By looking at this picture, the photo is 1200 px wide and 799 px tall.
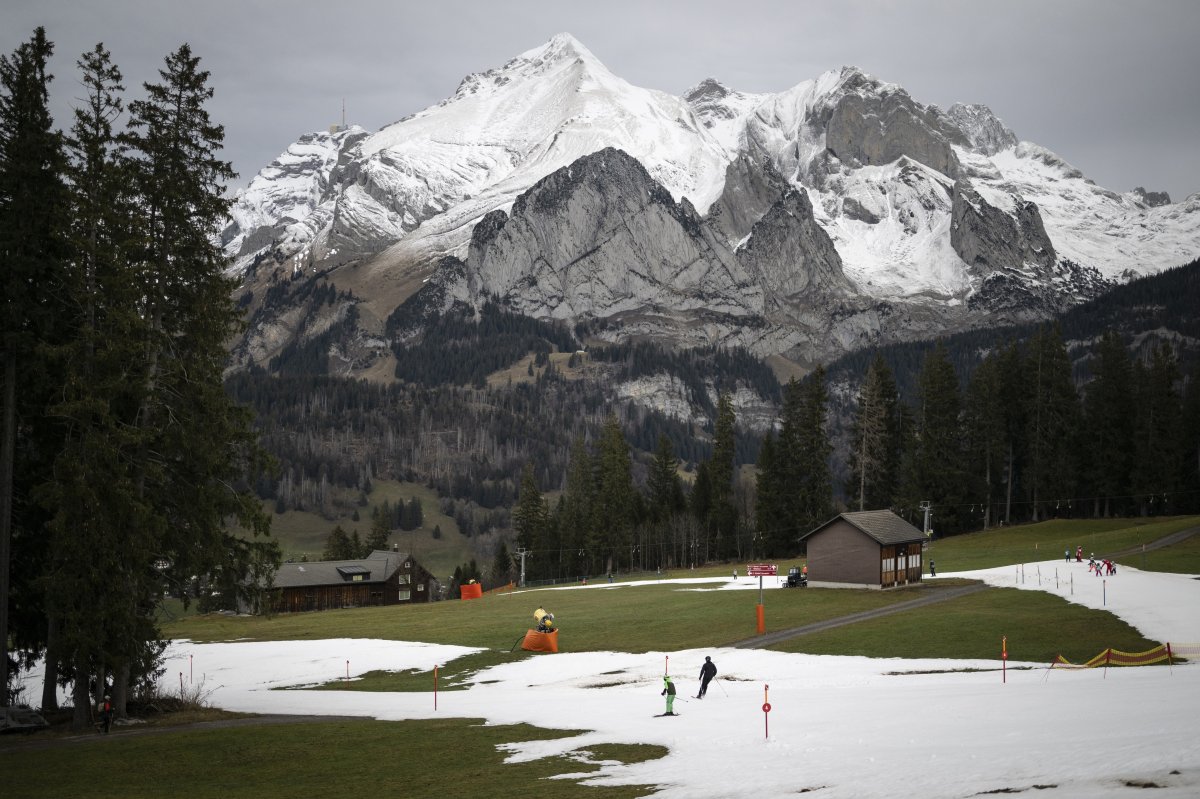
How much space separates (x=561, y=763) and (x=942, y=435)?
83.3 metres

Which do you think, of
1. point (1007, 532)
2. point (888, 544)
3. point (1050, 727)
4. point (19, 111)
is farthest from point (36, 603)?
point (1007, 532)

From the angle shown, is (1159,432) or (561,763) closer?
(561,763)

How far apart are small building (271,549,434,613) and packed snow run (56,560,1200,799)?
55.1 m

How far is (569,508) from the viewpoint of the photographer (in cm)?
13150

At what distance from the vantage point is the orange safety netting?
39094 millimetres

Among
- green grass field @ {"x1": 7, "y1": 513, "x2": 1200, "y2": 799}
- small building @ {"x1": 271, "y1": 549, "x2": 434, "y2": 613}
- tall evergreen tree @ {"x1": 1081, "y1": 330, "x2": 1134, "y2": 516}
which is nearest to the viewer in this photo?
green grass field @ {"x1": 7, "y1": 513, "x2": 1200, "y2": 799}

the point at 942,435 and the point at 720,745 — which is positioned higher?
the point at 942,435

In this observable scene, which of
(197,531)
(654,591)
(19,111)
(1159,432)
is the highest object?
(19,111)

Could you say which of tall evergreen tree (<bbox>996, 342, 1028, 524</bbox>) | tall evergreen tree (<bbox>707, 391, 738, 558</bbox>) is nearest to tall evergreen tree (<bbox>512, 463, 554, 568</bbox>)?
tall evergreen tree (<bbox>707, 391, 738, 558</bbox>)

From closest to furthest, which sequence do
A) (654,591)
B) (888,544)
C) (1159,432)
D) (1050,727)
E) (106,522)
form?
1. (1050,727)
2. (106,522)
3. (888,544)
4. (654,591)
5. (1159,432)

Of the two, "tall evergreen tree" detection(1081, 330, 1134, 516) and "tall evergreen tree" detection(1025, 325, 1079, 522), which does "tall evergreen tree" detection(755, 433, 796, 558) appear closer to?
"tall evergreen tree" detection(1025, 325, 1079, 522)

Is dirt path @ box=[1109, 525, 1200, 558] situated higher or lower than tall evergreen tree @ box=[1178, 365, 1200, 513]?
lower

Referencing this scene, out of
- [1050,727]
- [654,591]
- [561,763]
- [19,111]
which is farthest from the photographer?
[654,591]

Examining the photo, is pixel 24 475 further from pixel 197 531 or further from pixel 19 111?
pixel 19 111
